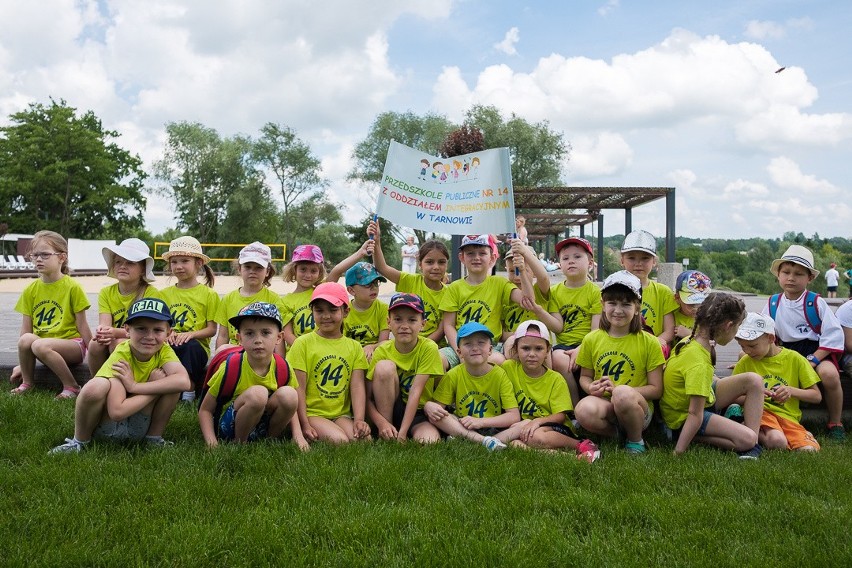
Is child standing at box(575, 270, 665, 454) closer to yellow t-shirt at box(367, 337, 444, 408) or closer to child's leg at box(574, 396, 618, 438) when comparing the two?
child's leg at box(574, 396, 618, 438)

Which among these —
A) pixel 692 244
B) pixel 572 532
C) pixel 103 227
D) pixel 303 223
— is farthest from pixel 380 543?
pixel 692 244

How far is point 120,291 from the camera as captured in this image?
5.85 meters

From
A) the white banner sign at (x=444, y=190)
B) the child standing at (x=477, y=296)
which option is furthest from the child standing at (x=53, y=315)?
the child standing at (x=477, y=296)

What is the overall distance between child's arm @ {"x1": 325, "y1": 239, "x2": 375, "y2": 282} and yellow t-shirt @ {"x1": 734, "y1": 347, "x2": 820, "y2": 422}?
3092 millimetres

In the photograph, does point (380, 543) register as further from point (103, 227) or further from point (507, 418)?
point (103, 227)

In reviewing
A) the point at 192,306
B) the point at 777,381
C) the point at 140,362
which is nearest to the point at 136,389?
the point at 140,362

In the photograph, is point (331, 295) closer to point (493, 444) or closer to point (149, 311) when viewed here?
point (149, 311)

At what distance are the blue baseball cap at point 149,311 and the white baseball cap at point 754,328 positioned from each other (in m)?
4.04

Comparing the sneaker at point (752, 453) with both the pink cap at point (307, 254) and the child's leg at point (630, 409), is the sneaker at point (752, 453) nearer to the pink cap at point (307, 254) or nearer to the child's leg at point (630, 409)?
the child's leg at point (630, 409)

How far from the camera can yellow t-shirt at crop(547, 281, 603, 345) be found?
555 centimetres

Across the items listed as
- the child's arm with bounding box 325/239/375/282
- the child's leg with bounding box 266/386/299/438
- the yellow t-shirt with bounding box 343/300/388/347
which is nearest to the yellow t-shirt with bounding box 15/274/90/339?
the child's arm with bounding box 325/239/375/282

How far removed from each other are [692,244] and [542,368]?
11668cm

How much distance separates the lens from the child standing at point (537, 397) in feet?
15.2

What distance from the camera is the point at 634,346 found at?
478 centimetres
